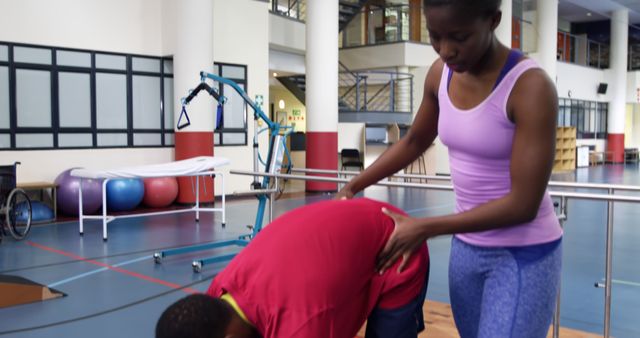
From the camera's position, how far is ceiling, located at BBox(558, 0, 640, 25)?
1955cm

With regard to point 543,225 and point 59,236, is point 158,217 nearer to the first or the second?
point 59,236

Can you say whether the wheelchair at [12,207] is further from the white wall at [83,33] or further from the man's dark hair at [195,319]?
the man's dark hair at [195,319]

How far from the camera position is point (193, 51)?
29.5ft

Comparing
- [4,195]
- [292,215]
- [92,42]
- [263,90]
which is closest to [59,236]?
[4,195]

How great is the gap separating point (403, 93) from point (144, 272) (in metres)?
10.9

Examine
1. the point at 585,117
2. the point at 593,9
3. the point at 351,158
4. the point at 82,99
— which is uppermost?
the point at 593,9

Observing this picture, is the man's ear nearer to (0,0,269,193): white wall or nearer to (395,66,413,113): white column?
(0,0,269,193): white wall

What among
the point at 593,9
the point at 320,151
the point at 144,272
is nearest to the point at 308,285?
the point at 144,272

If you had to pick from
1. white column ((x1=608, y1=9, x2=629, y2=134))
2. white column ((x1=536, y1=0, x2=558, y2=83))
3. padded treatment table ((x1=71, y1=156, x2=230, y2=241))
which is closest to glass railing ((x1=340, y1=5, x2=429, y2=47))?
white column ((x1=536, y1=0, x2=558, y2=83))

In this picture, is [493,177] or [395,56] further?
[395,56]

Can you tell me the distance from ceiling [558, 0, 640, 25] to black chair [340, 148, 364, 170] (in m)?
11.3

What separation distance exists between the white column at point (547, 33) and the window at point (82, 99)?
1203 centimetres

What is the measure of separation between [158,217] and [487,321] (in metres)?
7.31

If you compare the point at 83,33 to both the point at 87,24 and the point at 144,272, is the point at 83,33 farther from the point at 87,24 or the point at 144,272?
the point at 144,272
